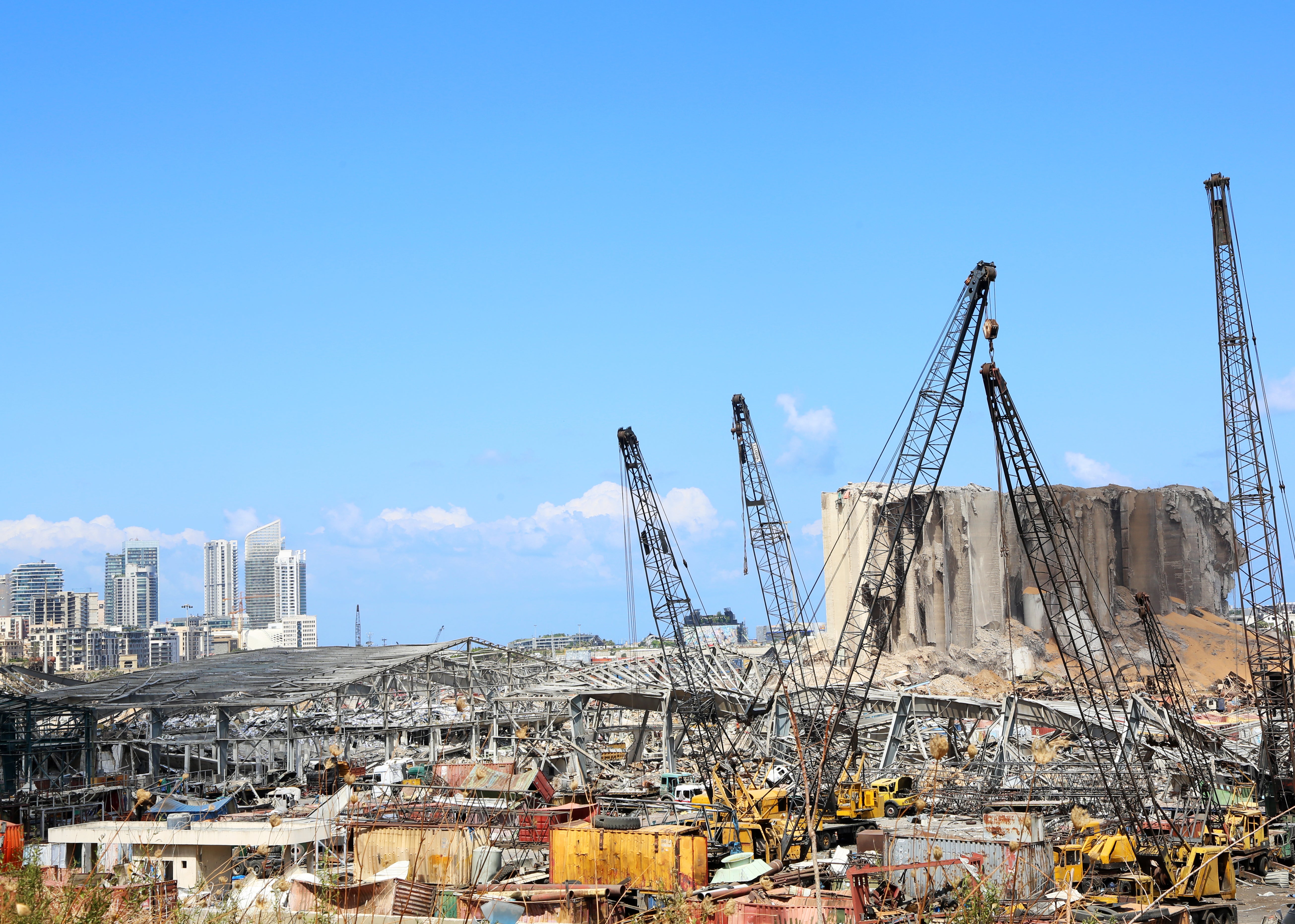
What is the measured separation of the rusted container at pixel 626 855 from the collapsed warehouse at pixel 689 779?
7 centimetres

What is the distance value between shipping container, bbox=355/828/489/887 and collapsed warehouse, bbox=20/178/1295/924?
99 mm

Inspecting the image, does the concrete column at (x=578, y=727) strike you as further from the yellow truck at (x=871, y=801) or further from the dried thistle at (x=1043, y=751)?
the dried thistle at (x=1043, y=751)

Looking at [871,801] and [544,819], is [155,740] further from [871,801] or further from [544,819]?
[871,801]

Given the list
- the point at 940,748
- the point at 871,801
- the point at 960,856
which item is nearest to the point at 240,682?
the point at 871,801

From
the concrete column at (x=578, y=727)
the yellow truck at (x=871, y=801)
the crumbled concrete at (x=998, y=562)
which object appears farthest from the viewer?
the crumbled concrete at (x=998, y=562)

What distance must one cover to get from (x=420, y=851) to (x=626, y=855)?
4968 mm

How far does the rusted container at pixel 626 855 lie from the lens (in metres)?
29.9

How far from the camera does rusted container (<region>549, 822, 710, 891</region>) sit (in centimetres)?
2988

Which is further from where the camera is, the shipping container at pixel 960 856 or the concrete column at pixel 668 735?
the concrete column at pixel 668 735

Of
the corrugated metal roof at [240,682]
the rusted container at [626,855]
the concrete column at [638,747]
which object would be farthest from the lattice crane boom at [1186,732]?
the corrugated metal roof at [240,682]

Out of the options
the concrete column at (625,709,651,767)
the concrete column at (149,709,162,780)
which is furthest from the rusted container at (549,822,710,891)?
the concrete column at (625,709,651,767)

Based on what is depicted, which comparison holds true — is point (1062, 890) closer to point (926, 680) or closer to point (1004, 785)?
point (1004, 785)

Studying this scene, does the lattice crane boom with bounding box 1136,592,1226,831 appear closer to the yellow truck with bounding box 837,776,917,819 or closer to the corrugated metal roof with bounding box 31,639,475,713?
the yellow truck with bounding box 837,776,917,819

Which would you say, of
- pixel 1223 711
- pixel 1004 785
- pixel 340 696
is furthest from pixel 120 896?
pixel 1223 711
